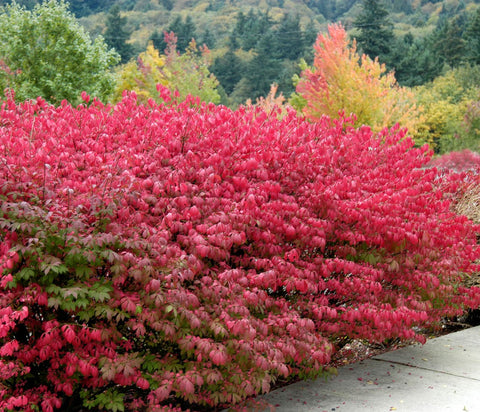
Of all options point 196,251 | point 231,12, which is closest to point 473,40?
point 231,12

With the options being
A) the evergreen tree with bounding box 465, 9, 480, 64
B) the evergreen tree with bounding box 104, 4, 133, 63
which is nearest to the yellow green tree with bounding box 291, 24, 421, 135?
the evergreen tree with bounding box 465, 9, 480, 64

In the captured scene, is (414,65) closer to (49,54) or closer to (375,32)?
(375,32)

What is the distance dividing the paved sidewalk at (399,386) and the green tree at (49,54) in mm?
15158

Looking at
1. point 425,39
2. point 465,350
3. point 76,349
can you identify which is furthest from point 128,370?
point 425,39

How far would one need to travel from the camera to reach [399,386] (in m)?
4.93

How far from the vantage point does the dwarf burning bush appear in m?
3.70

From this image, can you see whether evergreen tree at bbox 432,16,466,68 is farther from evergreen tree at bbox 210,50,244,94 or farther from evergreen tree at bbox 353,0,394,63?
evergreen tree at bbox 210,50,244,94

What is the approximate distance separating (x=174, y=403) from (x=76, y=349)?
1.15 meters

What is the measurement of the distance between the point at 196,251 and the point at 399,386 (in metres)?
2.13

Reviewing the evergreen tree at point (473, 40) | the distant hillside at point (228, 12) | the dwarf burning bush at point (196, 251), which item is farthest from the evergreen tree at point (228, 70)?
the dwarf burning bush at point (196, 251)

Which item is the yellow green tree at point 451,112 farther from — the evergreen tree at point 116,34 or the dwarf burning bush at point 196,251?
the evergreen tree at point 116,34

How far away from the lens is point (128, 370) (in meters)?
3.74

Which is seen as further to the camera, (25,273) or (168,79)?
(168,79)

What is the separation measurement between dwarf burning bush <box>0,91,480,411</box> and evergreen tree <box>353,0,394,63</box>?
4588 centimetres
